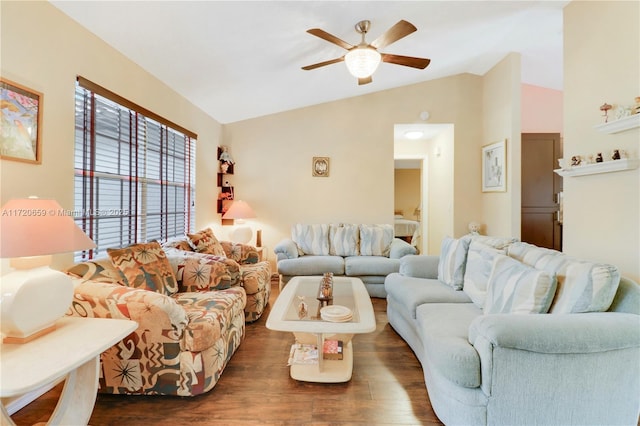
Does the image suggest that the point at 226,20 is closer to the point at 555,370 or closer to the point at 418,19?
the point at 418,19

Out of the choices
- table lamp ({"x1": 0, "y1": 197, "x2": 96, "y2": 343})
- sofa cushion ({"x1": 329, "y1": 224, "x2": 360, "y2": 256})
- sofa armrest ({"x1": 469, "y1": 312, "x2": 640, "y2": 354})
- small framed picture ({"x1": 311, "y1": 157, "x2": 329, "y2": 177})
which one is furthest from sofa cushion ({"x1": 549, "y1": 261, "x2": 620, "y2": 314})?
small framed picture ({"x1": 311, "y1": 157, "x2": 329, "y2": 177})

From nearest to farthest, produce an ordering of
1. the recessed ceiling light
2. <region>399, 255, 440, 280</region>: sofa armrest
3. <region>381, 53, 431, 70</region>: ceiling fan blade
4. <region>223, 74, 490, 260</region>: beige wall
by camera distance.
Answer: <region>381, 53, 431, 70</region>: ceiling fan blade, <region>399, 255, 440, 280</region>: sofa armrest, <region>223, 74, 490, 260</region>: beige wall, the recessed ceiling light

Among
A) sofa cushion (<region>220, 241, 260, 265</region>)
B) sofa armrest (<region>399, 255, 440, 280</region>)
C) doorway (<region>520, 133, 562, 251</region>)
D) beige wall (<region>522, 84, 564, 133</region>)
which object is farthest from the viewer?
beige wall (<region>522, 84, 564, 133</region>)

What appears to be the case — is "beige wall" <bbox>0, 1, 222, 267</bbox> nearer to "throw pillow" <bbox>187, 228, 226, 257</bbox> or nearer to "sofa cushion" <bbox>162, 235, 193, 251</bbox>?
"sofa cushion" <bbox>162, 235, 193, 251</bbox>

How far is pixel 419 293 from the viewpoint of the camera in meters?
2.40

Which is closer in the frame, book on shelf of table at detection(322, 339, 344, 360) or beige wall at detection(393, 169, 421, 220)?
book on shelf of table at detection(322, 339, 344, 360)

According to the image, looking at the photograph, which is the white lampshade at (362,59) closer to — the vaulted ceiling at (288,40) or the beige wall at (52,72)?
the vaulted ceiling at (288,40)

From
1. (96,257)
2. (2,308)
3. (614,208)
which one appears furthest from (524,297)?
(96,257)

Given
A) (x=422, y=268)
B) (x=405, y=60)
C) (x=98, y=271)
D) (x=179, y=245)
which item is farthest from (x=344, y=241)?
(x=98, y=271)

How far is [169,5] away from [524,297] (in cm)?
288

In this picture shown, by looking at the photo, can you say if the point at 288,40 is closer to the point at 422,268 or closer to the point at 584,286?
the point at 422,268

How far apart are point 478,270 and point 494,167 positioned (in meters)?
2.56

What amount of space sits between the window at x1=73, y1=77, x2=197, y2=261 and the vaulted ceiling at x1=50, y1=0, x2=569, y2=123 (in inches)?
19.4

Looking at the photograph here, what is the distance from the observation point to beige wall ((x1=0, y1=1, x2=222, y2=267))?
174 cm
